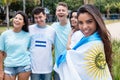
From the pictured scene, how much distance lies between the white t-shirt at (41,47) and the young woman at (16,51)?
0.30 ft

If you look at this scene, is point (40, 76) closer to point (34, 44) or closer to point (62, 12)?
point (34, 44)

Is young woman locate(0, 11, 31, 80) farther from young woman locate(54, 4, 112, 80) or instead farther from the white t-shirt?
young woman locate(54, 4, 112, 80)

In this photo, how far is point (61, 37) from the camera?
6074mm

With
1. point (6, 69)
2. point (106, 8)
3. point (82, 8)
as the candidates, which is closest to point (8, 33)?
point (6, 69)

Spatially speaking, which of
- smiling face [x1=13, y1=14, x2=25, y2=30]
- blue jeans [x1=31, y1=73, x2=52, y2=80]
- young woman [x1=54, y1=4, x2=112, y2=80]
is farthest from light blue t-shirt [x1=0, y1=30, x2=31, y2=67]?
young woman [x1=54, y1=4, x2=112, y2=80]

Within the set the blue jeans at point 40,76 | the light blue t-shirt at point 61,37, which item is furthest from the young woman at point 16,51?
the light blue t-shirt at point 61,37

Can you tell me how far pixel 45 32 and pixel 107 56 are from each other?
271 centimetres

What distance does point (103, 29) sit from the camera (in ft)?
10.9

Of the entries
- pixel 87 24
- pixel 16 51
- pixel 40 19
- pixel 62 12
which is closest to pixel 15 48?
pixel 16 51

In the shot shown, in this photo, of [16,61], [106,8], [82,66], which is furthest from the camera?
[106,8]

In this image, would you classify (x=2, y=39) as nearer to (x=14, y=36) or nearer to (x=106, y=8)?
(x=14, y=36)

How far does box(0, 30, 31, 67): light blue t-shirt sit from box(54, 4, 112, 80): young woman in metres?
2.59

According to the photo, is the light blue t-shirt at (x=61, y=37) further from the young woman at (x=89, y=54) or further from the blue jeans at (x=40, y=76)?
the young woman at (x=89, y=54)

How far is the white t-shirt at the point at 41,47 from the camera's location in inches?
234
